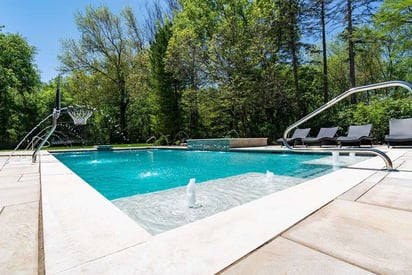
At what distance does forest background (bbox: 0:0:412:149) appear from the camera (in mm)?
12538

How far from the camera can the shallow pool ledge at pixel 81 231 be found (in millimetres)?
1199

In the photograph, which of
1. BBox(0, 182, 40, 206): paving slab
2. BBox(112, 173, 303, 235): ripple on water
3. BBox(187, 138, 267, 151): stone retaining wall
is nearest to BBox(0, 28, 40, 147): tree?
BBox(187, 138, 267, 151): stone retaining wall

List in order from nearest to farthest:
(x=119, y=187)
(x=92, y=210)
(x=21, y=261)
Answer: (x=21, y=261), (x=92, y=210), (x=119, y=187)

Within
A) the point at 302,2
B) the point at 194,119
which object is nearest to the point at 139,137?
the point at 194,119

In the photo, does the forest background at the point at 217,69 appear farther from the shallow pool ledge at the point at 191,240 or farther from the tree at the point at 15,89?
the shallow pool ledge at the point at 191,240

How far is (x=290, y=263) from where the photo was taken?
1.08 m

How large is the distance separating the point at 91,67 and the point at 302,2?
1763cm

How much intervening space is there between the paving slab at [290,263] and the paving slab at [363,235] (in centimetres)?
7

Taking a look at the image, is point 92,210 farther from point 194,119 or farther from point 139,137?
point 139,137

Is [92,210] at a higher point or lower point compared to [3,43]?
lower

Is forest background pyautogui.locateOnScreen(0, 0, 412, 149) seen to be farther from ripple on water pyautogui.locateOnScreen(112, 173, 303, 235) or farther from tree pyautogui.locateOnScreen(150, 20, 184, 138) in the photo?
ripple on water pyautogui.locateOnScreen(112, 173, 303, 235)

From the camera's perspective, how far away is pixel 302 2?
1347 cm

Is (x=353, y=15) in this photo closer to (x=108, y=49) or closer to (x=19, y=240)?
(x=19, y=240)

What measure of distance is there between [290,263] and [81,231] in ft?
4.40
